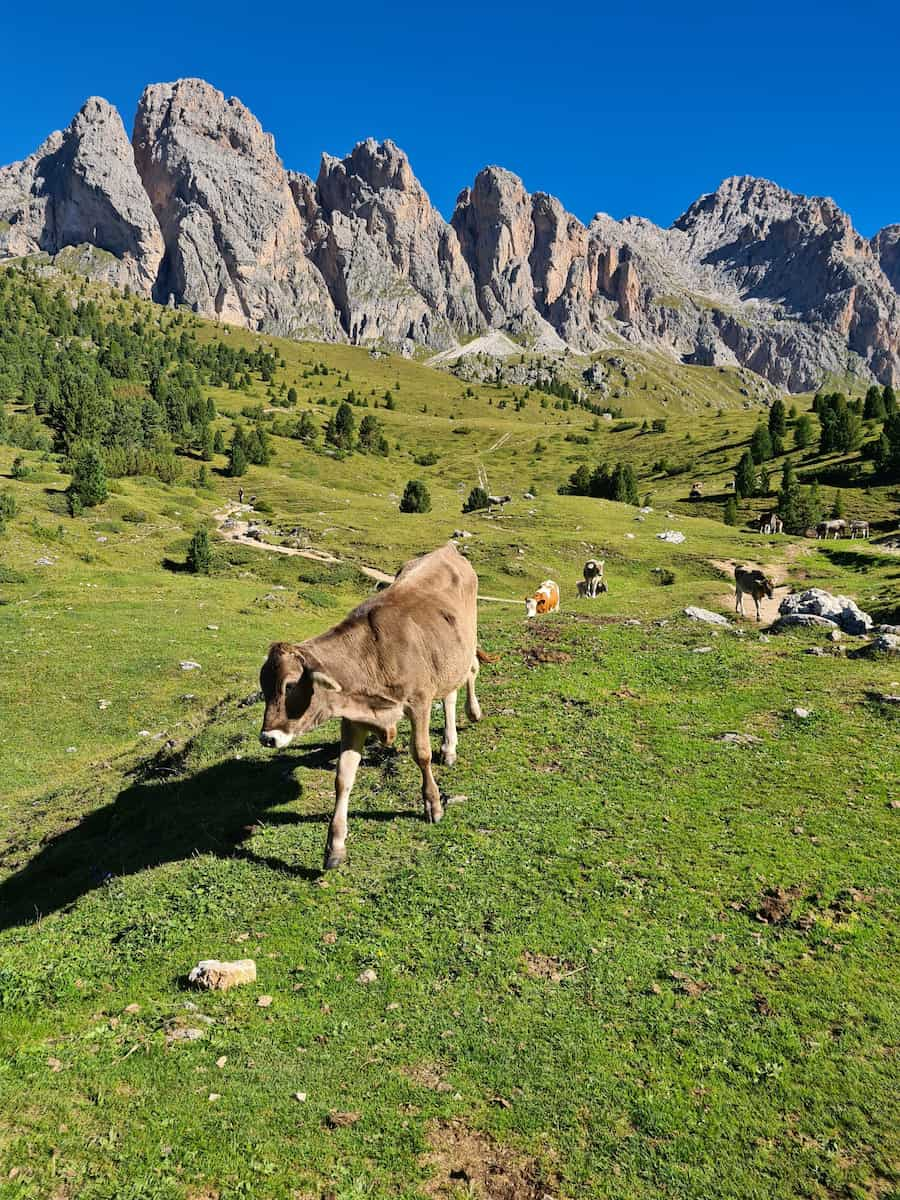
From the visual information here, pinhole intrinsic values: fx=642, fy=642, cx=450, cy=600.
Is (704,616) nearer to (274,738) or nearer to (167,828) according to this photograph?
(167,828)

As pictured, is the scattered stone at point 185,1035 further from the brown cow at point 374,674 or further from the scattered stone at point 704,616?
the scattered stone at point 704,616

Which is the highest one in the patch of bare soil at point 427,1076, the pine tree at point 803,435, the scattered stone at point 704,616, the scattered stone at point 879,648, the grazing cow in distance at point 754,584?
the pine tree at point 803,435

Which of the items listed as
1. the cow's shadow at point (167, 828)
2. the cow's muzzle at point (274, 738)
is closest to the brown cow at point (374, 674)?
the cow's muzzle at point (274, 738)

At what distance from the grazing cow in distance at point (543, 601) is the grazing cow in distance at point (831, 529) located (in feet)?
125

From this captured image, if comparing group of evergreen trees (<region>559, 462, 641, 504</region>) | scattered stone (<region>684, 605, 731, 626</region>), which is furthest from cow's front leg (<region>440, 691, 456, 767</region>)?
group of evergreen trees (<region>559, 462, 641, 504</region>)

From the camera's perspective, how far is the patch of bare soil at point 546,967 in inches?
307

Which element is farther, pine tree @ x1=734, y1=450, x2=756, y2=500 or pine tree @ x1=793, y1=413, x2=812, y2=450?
pine tree @ x1=793, y1=413, x2=812, y2=450

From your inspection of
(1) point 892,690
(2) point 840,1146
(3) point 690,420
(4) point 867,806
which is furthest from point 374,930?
(3) point 690,420

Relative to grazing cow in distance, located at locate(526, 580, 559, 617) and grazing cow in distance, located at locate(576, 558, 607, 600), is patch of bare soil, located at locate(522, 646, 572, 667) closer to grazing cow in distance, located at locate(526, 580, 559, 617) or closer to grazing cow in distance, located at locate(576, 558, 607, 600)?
grazing cow in distance, located at locate(526, 580, 559, 617)

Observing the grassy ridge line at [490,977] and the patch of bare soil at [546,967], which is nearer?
the grassy ridge line at [490,977]

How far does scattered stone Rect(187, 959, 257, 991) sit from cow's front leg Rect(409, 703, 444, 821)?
3765 mm

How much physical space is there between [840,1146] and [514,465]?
12320 cm

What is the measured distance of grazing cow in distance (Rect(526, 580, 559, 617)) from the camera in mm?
32188

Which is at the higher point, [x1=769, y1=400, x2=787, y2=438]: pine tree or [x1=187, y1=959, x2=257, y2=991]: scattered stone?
[x1=769, y1=400, x2=787, y2=438]: pine tree
